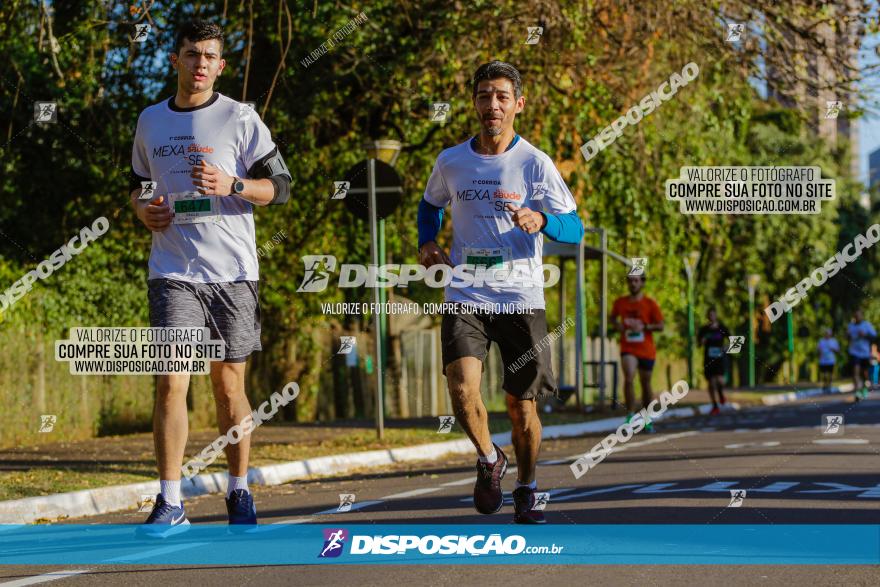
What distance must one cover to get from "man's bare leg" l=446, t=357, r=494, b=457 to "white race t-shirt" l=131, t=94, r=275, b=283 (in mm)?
1219

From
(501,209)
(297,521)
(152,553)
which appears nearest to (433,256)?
(501,209)

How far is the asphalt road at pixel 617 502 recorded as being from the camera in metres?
5.73

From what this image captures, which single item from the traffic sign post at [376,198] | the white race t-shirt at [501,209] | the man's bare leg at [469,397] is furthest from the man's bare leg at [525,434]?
the traffic sign post at [376,198]

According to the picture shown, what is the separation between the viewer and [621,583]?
5496 mm

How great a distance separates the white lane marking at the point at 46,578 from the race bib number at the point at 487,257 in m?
2.45

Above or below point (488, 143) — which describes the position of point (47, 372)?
below

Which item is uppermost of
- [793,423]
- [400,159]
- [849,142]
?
[849,142]

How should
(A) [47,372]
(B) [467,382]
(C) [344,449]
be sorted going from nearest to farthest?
1. (B) [467,382]
2. (C) [344,449]
3. (A) [47,372]

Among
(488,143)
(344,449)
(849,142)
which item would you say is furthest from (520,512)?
(849,142)

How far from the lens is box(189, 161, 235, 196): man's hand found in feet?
20.7

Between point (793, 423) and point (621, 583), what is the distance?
15.2 metres

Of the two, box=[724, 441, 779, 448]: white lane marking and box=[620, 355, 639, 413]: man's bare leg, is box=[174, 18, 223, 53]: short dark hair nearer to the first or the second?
box=[724, 441, 779, 448]: white lane marking

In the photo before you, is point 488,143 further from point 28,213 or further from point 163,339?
point 28,213

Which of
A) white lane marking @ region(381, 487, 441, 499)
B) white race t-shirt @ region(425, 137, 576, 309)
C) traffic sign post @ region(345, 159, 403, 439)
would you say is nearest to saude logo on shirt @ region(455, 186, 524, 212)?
white race t-shirt @ region(425, 137, 576, 309)
